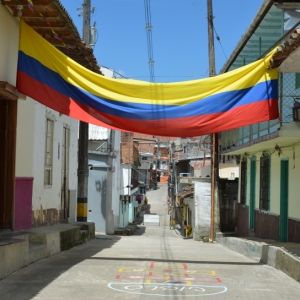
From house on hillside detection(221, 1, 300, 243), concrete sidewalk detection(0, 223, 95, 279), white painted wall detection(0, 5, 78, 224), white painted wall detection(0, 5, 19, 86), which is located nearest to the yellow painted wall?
house on hillside detection(221, 1, 300, 243)

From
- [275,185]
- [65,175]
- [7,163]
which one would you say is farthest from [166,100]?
[275,185]

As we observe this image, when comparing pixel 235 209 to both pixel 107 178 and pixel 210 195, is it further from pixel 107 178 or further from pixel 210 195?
pixel 107 178

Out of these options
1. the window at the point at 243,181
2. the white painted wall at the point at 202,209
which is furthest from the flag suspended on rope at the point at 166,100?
the white painted wall at the point at 202,209

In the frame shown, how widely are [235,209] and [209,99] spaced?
1412 centimetres

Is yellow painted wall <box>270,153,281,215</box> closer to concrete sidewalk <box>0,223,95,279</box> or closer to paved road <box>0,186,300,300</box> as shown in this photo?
paved road <box>0,186,300,300</box>

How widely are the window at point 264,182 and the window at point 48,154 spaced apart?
733 cm

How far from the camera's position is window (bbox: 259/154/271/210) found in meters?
16.9

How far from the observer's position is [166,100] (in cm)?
952

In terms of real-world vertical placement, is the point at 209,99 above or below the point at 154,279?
above

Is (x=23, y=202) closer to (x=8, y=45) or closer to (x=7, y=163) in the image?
(x=7, y=163)

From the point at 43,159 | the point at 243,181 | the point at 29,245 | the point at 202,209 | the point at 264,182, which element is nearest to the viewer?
the point at 29,245

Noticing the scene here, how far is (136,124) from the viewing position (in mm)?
9469

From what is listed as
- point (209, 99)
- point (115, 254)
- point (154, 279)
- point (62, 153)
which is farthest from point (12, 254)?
point (62, 153)

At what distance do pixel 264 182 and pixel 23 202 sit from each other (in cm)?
943
